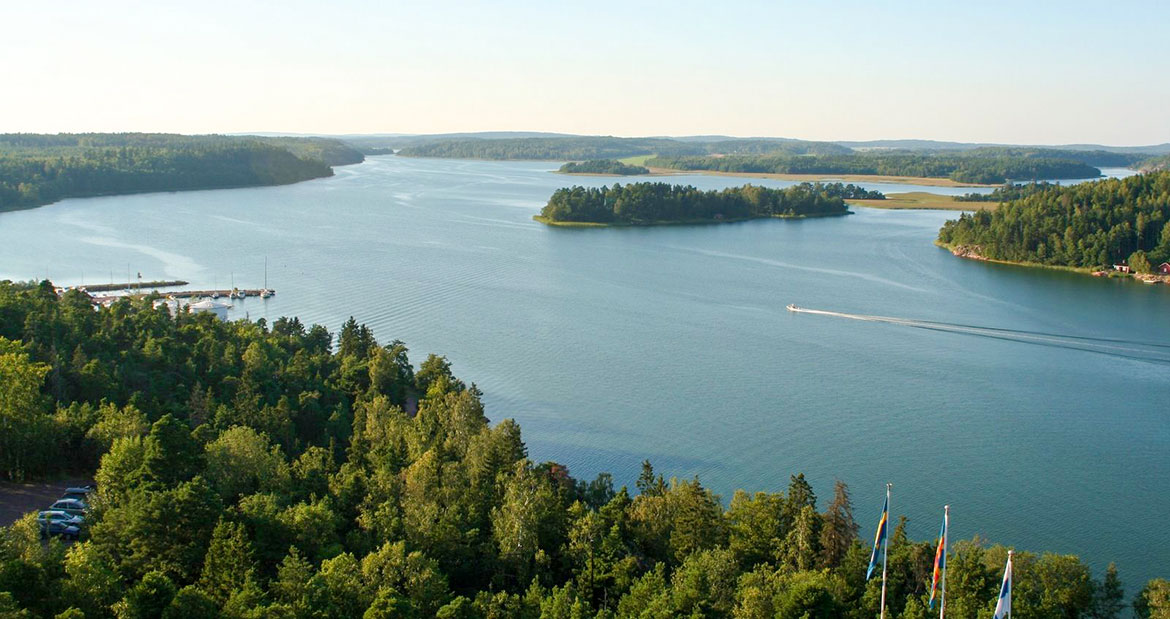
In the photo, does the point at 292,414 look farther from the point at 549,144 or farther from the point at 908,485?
the point at 549,144

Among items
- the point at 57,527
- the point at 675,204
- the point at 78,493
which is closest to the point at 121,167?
the point at 675,204

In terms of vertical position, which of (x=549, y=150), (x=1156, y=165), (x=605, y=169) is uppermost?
(x=549, y=150)

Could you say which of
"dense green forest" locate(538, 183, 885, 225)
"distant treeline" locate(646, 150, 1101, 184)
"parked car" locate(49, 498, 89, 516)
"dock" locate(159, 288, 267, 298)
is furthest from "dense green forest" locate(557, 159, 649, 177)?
"parked car" locate(49, 498, 89, 516)

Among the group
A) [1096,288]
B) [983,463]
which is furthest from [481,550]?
[1096,288]

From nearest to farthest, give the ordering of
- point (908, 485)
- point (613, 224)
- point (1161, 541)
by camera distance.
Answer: point (1161, 541)
point (908, 485)
point (613, 224)

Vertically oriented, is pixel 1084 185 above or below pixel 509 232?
above

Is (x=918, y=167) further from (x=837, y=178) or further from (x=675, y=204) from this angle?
(x=675, y=204)

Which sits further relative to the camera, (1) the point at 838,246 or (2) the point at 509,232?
(2) the point at 509,232

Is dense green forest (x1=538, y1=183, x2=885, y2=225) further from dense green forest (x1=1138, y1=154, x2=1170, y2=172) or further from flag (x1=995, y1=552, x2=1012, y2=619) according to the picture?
flag (x1=995, y1=552, x2=1012, y2=619)
